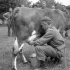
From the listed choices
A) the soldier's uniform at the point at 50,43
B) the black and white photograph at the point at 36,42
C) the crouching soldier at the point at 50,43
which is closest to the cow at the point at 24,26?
the black and white photograph at the point at 36,42

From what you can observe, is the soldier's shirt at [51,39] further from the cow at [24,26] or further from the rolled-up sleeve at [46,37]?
the cow at [24,26]

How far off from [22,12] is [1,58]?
1.88 m

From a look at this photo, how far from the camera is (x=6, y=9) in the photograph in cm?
2706

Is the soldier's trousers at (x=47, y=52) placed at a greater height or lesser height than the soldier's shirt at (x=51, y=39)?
lesser

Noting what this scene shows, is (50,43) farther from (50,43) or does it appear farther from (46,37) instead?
(46,37)

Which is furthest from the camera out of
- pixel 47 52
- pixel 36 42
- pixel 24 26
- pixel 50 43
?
pixel 24 26

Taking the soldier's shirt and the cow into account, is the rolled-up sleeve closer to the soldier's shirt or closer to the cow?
the soldier's shirt

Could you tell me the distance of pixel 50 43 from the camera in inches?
173

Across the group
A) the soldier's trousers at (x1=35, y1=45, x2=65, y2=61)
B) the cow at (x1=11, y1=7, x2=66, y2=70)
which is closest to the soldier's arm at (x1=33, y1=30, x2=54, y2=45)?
the soldier's trousers at (x1=35, y1=45, x2=65, y2=61)

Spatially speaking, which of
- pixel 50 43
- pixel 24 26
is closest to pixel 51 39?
pixel 50 43

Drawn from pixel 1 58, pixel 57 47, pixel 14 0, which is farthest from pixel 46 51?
pixel 14 0

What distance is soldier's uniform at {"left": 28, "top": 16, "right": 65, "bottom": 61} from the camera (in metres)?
4.09

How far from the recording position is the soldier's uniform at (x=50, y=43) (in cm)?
409

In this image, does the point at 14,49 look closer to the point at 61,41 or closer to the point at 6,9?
the point at 61,41
